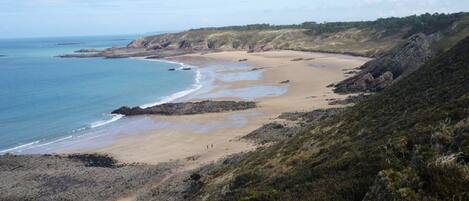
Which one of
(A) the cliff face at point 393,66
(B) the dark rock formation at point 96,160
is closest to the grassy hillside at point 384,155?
(B) the dark rock formation at point 96,160

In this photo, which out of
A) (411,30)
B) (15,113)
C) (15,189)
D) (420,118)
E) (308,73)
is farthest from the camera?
(411,30)

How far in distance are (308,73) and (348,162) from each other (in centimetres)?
7194

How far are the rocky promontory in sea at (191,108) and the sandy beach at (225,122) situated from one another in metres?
1.62

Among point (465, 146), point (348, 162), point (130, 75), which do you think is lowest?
point (130, 75)

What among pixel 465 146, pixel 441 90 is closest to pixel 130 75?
pixel 441 90

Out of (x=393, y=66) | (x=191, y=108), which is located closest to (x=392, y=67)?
(x=393, y=66)

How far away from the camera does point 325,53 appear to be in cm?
12525

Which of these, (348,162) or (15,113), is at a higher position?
(348,162)

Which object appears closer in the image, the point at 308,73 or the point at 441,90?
the point at 441,90

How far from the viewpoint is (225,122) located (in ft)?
164

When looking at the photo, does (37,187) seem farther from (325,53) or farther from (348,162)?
(325,53)

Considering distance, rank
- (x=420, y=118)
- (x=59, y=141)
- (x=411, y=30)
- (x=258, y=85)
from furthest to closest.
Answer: (x=411, y=30)
(x=258, y=85)
(x=59, y=141)
(x=420, y=118)

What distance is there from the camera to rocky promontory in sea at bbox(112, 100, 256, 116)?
5659 cm

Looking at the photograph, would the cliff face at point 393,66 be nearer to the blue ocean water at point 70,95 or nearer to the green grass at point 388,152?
the blue ocean water at point 70,95
